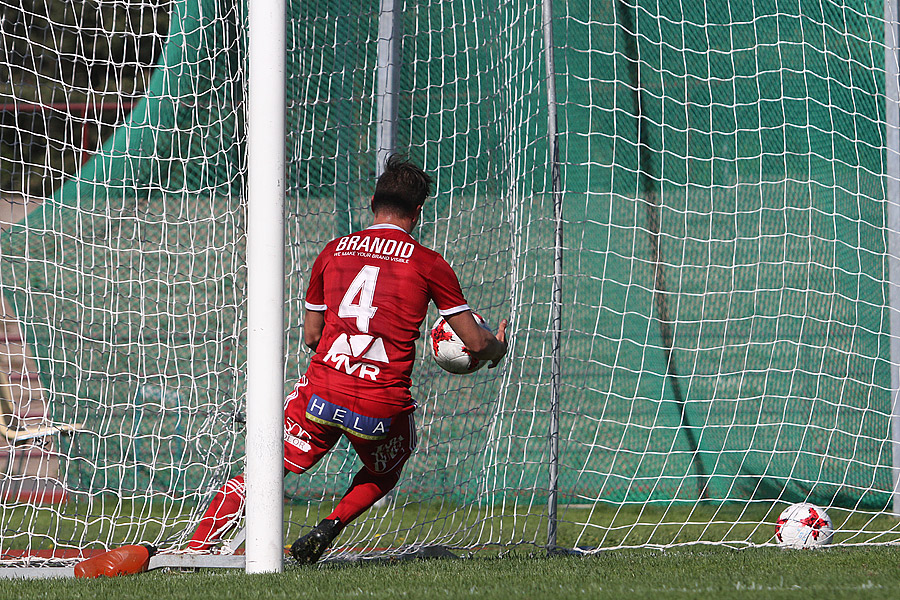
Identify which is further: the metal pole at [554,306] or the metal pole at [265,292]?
the metal pole at [554,306]

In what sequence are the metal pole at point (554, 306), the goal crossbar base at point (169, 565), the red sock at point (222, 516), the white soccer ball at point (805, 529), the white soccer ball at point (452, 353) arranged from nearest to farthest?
1. the goal crossbar base at point (169, 565)
2. the red sock at point (222, 516)
3. the white soccer ball at point (452, 353)
4. the white soccer ball at point (805, 529)
5. the metal pole at point (554, 306)

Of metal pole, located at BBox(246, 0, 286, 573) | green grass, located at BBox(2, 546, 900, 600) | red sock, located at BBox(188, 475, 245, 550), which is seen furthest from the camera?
red sock, located at BBox(188, 475, 245, 550)

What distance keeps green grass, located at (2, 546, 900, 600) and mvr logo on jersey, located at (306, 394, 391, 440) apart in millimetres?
495

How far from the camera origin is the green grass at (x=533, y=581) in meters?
2.92

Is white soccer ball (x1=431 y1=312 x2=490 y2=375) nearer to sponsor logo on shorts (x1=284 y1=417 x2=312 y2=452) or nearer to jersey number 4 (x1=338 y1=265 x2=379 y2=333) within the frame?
jersey number 4 (x1=338 y1=265 x2=379 y2=333)

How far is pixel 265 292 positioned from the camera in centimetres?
327

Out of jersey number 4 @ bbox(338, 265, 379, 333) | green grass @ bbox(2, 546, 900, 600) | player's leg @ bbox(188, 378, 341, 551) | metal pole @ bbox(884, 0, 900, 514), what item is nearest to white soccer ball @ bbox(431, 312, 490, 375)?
jersey number 4 @ bbox(338, 265, 379, 333)

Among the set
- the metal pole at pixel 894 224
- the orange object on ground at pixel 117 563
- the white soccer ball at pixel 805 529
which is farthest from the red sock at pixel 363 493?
the metal pole at pixel 894 224

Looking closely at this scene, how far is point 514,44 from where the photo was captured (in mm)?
5277

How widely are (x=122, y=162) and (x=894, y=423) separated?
4651 millimetres

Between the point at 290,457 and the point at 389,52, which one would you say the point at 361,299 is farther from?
the point at 389,52

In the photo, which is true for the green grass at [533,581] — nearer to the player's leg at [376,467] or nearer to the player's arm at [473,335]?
the player's leg at [376,467]

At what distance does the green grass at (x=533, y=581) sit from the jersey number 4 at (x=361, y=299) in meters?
0.91

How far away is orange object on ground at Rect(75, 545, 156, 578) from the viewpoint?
3.53 meters
